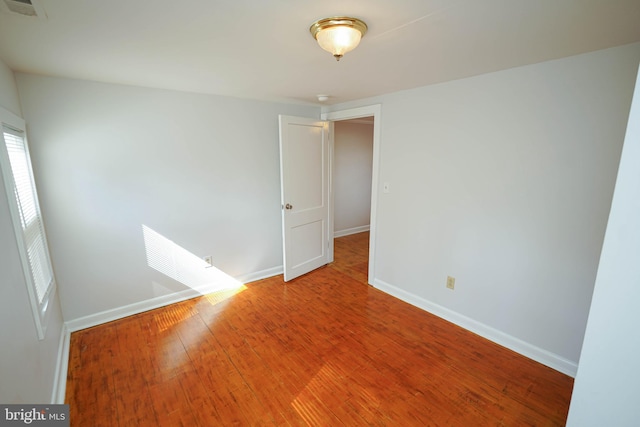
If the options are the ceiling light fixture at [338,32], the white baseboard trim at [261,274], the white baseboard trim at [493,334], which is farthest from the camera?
the white baseboard trim at [261,274]

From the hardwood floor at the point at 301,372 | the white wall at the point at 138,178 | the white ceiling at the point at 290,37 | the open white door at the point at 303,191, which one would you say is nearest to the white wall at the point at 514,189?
the white ceiling at the point at 290,37

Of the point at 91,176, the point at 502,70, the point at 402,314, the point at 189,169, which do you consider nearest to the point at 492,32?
the point at 502,70

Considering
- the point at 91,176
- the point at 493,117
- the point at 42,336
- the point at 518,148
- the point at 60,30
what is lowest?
the point at 42,336

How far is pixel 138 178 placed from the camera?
2607 mm

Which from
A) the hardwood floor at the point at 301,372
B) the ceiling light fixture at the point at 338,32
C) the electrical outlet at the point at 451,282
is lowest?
the hardwood floor at the point at 301,372

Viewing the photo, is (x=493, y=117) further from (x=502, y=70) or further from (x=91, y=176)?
(x=91, y=176)

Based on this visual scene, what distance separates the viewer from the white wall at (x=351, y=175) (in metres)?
5.22

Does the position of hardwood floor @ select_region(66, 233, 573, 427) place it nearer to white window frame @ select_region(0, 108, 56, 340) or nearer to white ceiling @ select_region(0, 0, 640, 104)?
white window frame @ select_region(0, 108, 56, 340)

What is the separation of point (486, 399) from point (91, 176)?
3.45m

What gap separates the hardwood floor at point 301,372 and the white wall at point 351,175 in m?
2.75

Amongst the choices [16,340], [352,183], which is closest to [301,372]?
[16,340]

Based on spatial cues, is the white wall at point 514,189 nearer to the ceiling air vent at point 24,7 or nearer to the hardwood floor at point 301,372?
the hardwood floor at point 301,372

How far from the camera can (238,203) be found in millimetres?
3250

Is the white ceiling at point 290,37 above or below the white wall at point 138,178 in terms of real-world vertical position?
above
